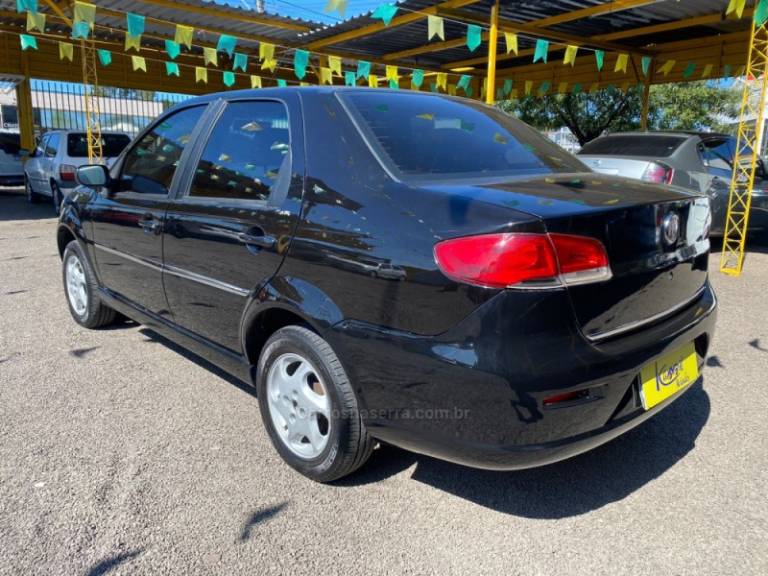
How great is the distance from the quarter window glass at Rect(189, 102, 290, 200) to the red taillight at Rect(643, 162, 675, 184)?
17.9 ft

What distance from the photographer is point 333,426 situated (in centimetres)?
240

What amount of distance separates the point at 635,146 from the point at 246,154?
20.7 ft

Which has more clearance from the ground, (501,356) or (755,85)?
(755,85)

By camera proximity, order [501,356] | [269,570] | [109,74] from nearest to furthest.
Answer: [501,356]
[269,570]
[109,74]

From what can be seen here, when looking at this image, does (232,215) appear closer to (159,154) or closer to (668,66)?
(159,154)

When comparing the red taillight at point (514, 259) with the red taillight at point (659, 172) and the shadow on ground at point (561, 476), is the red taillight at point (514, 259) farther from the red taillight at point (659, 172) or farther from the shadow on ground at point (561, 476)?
the red taillight at point (659, 172)

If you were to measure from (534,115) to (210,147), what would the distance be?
22488mm

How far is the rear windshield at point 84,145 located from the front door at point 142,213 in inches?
344

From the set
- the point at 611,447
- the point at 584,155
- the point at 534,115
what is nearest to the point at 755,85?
the point at 584,155

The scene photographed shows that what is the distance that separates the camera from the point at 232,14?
37.9 feet

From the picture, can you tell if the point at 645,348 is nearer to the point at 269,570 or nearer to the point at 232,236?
the point at 269,570

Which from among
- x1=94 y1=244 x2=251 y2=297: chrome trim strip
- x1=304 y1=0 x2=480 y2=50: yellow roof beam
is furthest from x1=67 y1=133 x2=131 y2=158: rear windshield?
x1=94 y1=244 x2=251 y2=297: chrome trim strip

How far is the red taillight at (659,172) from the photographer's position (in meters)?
6.99

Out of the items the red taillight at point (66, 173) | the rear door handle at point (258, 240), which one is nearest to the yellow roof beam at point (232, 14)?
the red taillight at point (66, 173)
